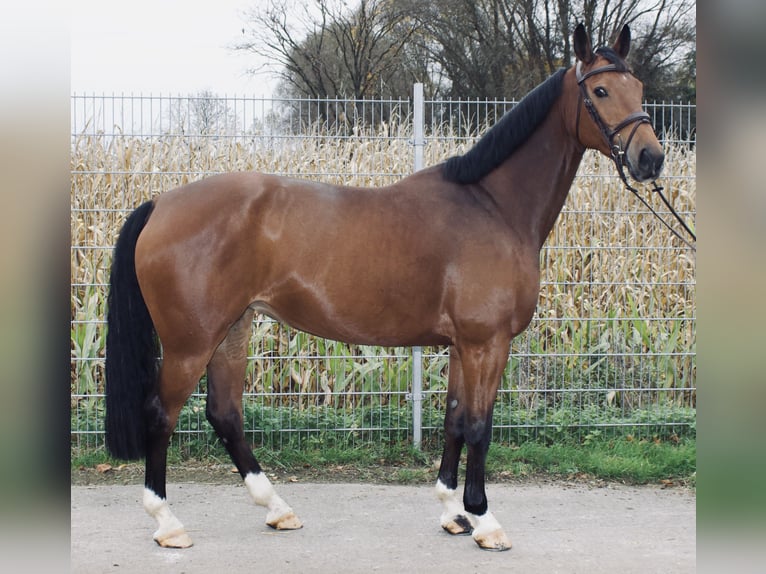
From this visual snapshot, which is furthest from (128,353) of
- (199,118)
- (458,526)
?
(199,118)

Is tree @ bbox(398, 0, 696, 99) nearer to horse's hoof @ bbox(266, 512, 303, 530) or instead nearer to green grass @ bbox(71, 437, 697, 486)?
green grass @ bbox(71, 437, 697, 486)

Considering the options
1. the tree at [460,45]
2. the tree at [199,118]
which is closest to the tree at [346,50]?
the tree at [460,45]

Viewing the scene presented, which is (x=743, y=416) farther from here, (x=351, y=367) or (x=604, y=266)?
(x=604, y=266)

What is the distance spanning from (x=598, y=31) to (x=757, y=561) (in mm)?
21448

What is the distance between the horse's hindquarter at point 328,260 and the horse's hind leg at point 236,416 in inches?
17.6

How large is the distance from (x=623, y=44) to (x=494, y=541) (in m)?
2.76

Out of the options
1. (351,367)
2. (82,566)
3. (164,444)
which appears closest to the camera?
(82,566)

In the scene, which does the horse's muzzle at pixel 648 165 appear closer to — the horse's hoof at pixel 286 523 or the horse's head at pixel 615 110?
the horse's head at pixel 615 110

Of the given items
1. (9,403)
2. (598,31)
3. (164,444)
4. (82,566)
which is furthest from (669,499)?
(598,31)

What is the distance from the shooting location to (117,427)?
3.70 meters

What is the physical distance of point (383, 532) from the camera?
3.96m

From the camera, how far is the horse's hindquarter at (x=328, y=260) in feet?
11.8

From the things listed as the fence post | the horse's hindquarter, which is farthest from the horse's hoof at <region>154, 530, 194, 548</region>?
the fence post

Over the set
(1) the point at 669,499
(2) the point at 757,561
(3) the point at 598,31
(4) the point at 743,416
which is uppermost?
(3) the point at 598,31
